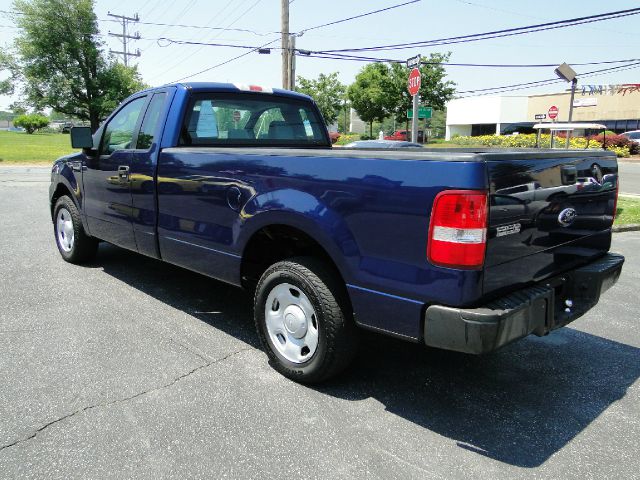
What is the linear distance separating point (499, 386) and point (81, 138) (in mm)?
4278

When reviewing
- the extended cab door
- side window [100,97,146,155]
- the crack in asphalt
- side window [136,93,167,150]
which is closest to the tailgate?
the crack in asphalt

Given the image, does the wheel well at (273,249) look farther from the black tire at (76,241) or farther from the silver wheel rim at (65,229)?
the silver wheel rim at (65,229)

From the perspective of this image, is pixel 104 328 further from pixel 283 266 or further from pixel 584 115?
pixel 584 115

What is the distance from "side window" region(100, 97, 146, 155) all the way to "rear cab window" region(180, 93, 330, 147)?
2.33 ft

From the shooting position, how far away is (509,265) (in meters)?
2.63

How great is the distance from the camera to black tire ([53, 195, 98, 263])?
5637 mm

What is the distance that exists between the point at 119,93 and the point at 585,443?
192ft

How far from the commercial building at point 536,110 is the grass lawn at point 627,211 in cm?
3098

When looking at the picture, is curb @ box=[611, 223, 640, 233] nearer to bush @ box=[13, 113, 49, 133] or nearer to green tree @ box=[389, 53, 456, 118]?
green tree @ box=[389, 53, 456, 118]

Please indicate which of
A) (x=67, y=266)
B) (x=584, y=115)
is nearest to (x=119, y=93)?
(x=584, y=115)

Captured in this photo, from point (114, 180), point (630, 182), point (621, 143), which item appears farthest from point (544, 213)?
point (621, 143)

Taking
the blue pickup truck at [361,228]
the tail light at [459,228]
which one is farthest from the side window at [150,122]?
the tail light at [459,228]

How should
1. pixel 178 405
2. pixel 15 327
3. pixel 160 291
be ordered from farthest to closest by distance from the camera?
1. pixel 160 291
2. pixel 15 327
3. pixel 178 405

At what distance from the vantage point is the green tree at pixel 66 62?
50.4 meters
